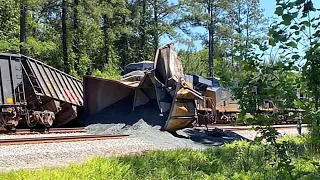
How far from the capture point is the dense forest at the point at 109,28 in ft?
113

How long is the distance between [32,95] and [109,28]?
1080 inches

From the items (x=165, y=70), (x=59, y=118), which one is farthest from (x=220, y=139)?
(x=59, y=118)

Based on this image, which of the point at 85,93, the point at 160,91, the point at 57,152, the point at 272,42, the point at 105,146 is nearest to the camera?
the point at 272,42

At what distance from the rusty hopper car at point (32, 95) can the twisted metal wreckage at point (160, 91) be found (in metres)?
1.17

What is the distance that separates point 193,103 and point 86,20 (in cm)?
2143

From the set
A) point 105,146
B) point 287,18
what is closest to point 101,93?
point 105,146

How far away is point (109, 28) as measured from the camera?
1695 inches

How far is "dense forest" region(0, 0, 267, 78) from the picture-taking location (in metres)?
34.4

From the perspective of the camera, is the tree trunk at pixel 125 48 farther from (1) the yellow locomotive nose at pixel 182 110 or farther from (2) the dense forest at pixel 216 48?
(1) the yellow locomotive nose at pixel 182 110

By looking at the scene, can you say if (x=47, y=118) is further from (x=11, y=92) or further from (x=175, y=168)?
(x=175, y=168)

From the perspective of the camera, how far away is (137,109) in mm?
16859

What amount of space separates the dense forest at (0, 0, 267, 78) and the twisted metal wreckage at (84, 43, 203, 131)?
13740mm

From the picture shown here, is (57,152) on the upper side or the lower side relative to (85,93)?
lower

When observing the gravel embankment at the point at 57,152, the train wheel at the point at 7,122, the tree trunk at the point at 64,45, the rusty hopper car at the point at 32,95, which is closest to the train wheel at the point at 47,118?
the rusty hopper car at the point at 32,95
